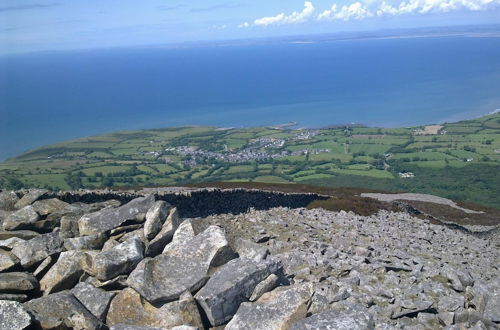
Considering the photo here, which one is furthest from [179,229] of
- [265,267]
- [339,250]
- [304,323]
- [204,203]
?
[204,203]

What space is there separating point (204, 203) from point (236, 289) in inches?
697

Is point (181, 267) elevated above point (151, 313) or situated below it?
above

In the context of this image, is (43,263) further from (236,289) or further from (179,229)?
(236,289)

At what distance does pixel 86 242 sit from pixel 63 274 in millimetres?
1489

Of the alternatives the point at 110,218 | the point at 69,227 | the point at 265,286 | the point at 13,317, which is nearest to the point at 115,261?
the point at 13,317

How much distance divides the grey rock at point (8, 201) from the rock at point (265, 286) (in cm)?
1142

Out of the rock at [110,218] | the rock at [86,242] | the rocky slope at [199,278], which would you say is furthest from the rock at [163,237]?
the rock at [86,242]

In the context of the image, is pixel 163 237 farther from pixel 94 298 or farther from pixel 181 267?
pixel 94 298

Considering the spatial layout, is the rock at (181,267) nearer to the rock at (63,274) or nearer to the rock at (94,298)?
the rock at (94,298)

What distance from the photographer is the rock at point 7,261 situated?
37.6ft

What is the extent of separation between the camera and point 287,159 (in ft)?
349

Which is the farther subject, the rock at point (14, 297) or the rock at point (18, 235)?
the rock at point (18, 235)

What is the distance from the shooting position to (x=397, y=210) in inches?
1374

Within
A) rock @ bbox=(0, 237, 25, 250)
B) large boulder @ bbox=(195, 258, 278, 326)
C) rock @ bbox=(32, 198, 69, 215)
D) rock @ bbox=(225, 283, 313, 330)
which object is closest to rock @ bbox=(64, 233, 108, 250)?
rock @ bbox=(0, 237, 25, 250)
